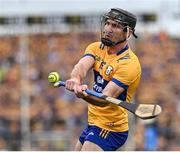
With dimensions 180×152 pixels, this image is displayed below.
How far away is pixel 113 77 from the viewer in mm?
7281

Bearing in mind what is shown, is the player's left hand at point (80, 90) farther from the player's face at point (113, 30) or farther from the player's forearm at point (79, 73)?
the player's face at point (113, 30)

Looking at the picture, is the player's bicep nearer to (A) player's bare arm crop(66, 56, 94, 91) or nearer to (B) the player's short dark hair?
(A) player's bare arm crop(66, 56, 94, 91)

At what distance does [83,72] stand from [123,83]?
0.45 metres

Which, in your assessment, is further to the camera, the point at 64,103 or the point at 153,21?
the point at 153,21

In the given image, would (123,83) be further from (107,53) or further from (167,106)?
(167,106)

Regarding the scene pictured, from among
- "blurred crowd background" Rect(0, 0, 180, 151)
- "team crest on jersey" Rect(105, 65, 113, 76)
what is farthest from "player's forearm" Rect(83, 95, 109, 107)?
"blurred crowd background" Rect(0, 0, 180, 151)

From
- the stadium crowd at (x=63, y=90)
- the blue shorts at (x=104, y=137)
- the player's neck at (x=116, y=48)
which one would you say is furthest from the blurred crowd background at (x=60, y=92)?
the player's neck at (x=116, y=48)

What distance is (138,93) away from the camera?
1739 cm

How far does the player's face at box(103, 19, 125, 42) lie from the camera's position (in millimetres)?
7398

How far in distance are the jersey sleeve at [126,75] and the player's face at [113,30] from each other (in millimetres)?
318

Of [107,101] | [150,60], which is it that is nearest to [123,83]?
[107,101]

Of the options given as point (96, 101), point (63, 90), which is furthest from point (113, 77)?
point (63, 90)

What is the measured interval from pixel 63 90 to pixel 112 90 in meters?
10.3

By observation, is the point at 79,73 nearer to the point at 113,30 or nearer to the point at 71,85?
the point at 71,85
